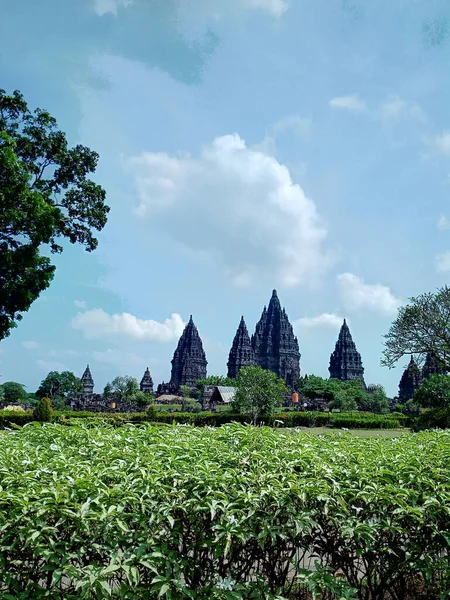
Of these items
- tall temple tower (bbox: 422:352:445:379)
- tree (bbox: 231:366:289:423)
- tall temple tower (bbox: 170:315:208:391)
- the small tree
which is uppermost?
tall temple tower (bbox: 170:315:208:391)

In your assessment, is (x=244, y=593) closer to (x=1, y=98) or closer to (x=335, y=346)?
(x=1, y=98)

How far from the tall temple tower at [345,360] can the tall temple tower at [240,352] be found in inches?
630

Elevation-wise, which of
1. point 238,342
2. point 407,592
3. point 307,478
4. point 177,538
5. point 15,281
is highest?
point 238,342

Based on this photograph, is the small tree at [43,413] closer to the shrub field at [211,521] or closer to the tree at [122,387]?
the shrub field at [211,521]

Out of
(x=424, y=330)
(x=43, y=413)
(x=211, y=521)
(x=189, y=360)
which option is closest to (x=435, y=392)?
(x=424, y=330)

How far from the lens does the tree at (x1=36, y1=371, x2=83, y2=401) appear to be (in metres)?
71.9

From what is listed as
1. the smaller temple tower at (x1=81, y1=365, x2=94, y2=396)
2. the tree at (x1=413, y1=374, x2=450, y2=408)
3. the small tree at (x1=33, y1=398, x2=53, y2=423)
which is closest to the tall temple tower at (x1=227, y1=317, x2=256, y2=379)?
the smaller temple tower at (x1=81, y1=365, x2=94, y2=396)

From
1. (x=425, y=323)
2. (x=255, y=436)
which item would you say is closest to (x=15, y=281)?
(x=255, y=436)

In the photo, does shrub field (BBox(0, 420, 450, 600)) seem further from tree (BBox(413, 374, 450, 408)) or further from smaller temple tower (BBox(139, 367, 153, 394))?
smaller temple tower (BBox(139, 367, 153, 394))

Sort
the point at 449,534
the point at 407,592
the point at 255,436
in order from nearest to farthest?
the point at 449,534, the point at 407,592, the point at 255,436

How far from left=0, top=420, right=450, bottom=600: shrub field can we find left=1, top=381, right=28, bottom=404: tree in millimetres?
80119

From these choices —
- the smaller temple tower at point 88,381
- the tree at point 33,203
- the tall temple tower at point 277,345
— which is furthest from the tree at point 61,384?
the tree at point 33,203

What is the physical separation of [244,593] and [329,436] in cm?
272

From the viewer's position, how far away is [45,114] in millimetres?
20125
